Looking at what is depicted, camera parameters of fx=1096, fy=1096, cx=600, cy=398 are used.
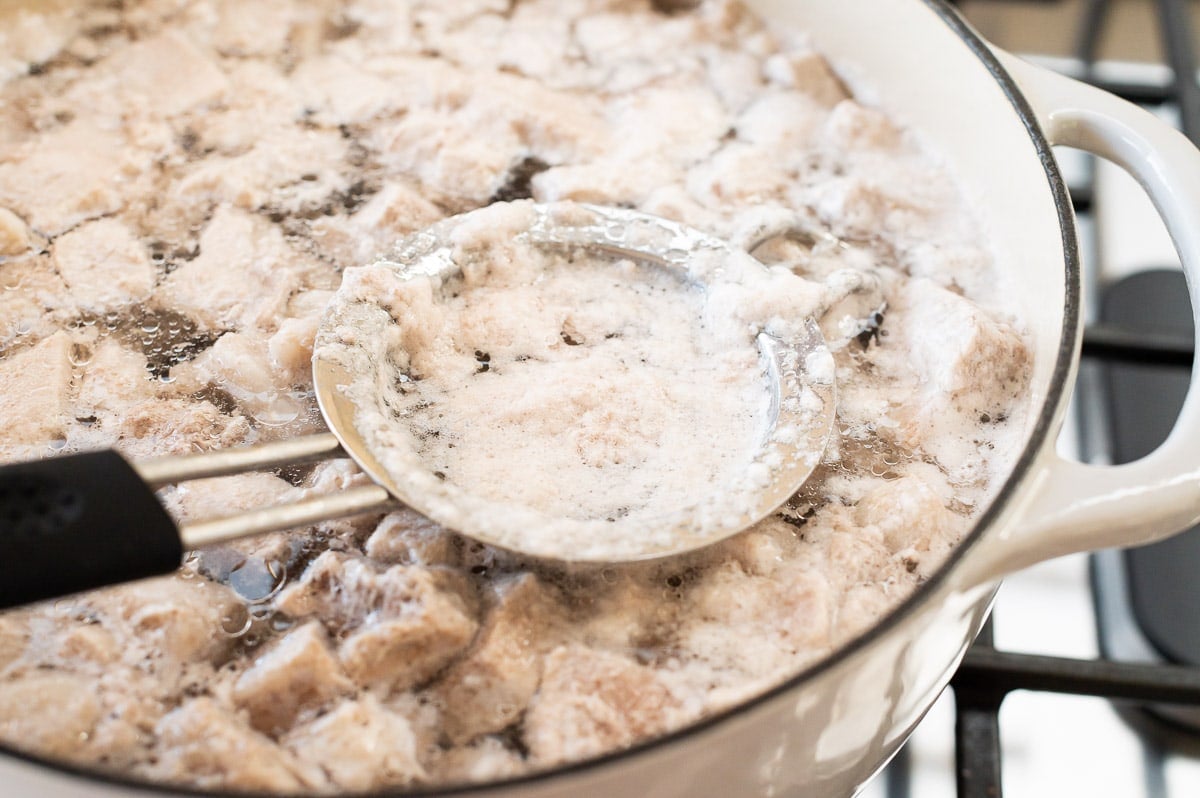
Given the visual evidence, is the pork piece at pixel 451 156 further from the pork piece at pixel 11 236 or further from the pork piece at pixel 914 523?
the pork piece at pixel 914 523

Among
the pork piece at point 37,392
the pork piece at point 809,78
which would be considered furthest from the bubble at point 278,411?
the pork piece at point 809,78

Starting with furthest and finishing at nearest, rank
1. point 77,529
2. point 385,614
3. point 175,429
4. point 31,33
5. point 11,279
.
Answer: point 31,33 → point 11,279 → point 175,429 → point 385,614 → point 77,529

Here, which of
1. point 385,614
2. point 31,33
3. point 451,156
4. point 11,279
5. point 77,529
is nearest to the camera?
point 77,529

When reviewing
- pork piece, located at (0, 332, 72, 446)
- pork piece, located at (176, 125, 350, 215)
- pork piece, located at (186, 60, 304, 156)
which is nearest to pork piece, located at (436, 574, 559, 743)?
pork piece, located at (0, 332, 72, 446)

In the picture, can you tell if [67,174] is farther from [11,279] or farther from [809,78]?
[809,78]

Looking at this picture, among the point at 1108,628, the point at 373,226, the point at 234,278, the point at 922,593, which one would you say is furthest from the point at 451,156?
the point at 1108,628

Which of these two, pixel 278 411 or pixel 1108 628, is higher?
pixel 278 411

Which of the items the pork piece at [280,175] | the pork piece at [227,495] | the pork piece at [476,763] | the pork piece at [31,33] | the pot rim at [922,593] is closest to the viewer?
the pot rim at [922,593]
